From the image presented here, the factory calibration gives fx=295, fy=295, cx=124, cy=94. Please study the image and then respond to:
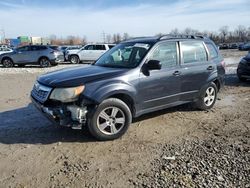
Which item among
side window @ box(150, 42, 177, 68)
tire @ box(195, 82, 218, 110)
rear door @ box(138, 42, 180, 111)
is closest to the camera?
rear door @ box(138, 42, 180, 111)

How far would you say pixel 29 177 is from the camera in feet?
12.5

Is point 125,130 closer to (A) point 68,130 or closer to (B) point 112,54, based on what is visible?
(A) point 68,130

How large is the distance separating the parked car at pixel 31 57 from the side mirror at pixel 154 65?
649 inches

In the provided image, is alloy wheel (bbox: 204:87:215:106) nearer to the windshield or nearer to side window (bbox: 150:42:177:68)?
side window (bbox: 150:42:177:68)

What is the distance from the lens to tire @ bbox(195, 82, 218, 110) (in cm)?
676

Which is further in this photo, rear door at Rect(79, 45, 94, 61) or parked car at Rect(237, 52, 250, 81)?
rear door at Rect(79, 45, 94, 61)

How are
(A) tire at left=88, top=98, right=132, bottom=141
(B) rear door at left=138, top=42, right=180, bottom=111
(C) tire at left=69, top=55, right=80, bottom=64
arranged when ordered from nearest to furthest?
(A) tire at left=88, top=98, right=132, bottom=141
(B) rear door at left=138, top=42, right=180, bottom=111
(C) tire at left=69, top=55, right=80, bottom=64

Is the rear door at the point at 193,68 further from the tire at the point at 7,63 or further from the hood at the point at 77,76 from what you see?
the tire at the point at 7,63

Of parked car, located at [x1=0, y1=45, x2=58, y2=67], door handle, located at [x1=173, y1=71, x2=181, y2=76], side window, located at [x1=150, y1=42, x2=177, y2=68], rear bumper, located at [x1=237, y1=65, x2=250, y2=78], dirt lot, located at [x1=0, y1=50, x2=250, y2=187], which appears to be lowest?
dirt lot, located at [x1=0, y1=50, x2=250, y2=187]

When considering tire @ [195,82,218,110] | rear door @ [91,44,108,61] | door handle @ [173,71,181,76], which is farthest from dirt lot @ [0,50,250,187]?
rear door @ [91,44,108,61]

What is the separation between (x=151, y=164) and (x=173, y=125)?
1.93 metres

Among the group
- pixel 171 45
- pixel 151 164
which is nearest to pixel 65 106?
pixel 151 164

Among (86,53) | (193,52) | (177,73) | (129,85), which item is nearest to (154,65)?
(129,85)

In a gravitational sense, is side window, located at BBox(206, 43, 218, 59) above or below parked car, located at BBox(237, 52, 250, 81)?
above
